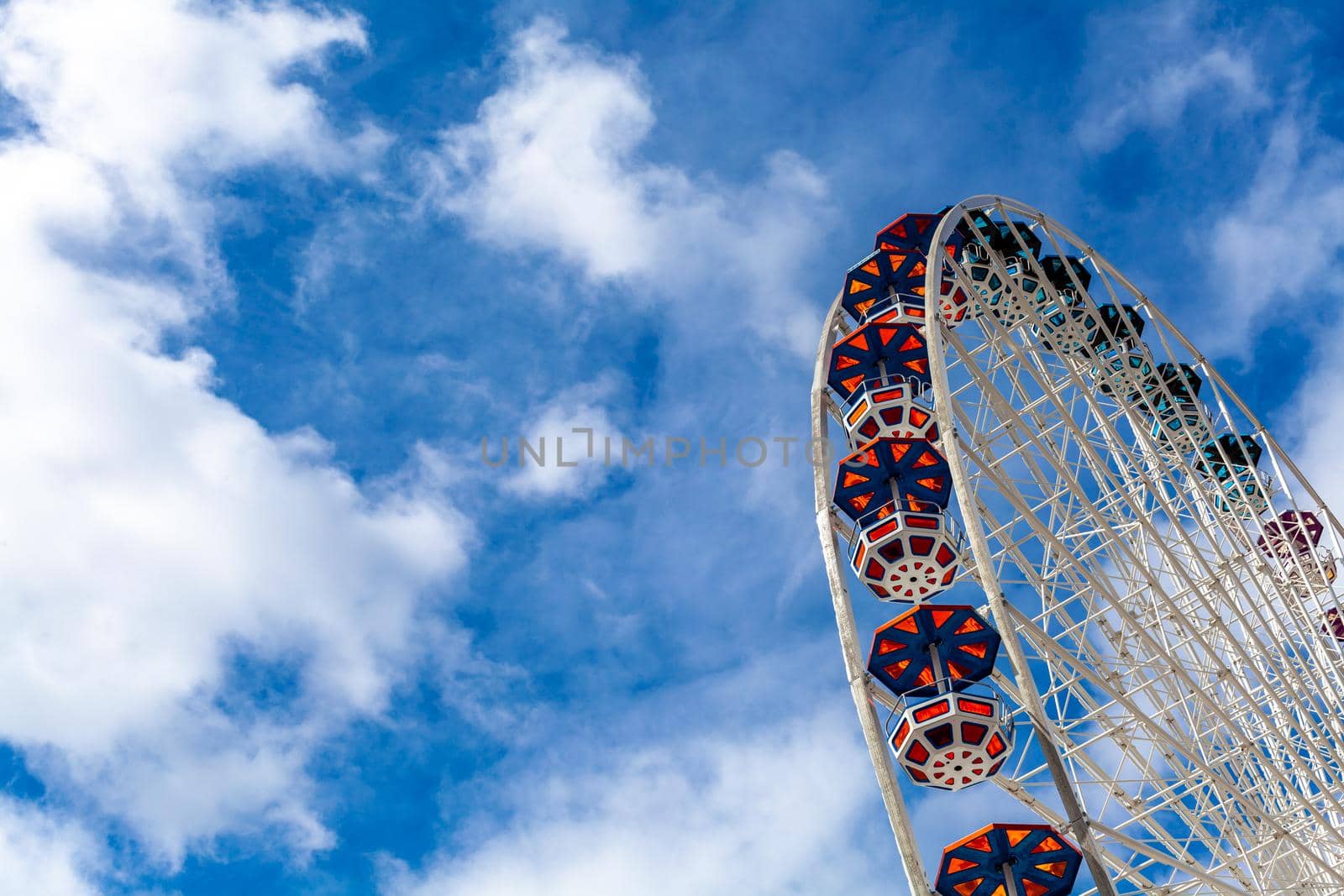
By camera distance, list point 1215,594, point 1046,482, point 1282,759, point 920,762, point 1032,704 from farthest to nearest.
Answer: point 1282,759 → point 1215,594 → point 1046,482 → point 920,762 → point 1032,704

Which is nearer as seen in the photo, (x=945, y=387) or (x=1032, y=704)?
(x=1032, y=704)

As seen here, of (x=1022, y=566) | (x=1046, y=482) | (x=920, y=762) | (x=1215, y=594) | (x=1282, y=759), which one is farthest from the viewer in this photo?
(x=1282, y=759)

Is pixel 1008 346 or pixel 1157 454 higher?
pixel 1008 346

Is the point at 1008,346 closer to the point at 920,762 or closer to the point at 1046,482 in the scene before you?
the point at 1046,482

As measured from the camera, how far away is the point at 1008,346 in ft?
82.9

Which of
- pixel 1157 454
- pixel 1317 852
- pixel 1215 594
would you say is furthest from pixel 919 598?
pixel 1317 852

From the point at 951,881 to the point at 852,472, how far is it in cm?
741

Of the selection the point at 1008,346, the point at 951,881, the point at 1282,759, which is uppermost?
the point at 1008,346

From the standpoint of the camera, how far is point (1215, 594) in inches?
1070

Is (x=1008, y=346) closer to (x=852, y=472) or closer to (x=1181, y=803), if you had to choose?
(x=852, y=472)

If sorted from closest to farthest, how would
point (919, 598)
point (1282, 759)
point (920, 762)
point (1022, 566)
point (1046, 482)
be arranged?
point (920, 762)
point (919, 598)
point (1022, 566)
point (1046, 482)
point (1282, 759)

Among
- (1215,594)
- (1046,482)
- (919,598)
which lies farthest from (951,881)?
(1215,594)

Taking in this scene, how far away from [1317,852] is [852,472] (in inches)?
551

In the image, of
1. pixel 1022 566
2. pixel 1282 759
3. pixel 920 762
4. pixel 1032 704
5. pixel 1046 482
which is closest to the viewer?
pixel 1032 704
